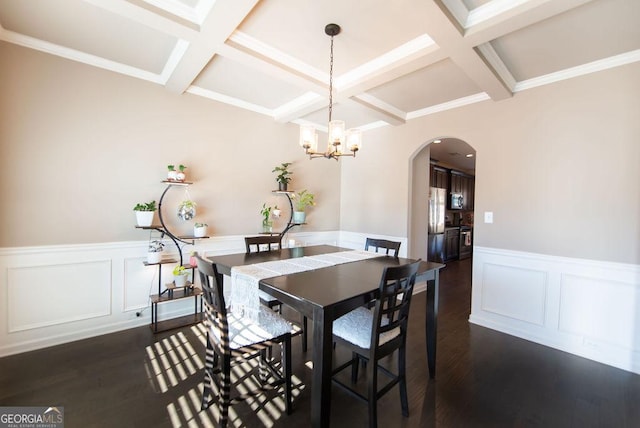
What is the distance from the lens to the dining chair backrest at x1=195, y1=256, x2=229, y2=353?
1625mm

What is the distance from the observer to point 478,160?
10.7ft

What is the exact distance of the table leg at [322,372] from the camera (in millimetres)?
1354

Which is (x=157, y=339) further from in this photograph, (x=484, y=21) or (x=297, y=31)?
(x=484, y=21)

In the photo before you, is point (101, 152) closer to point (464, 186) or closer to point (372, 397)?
point (372, 397)

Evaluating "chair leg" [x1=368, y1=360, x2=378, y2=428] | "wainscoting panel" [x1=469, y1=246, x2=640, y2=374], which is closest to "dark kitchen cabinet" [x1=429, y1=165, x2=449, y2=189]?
"wainscoting panel" [x1=469, y1=246, x2=640, y2=374]

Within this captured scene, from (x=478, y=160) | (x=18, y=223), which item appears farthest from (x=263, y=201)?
(x=478, y=160)

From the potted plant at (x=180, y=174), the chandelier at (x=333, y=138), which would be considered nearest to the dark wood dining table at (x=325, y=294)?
the chandelier at (x=333, y=138)

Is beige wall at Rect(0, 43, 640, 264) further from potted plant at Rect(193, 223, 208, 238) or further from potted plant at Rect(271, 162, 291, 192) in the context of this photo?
potted plant at Rect(271, 162, 291, 192)

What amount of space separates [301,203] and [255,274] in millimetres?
2311

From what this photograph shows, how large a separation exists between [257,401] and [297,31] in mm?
2799

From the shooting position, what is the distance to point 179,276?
3.01m

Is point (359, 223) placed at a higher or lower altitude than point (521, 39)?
lower
